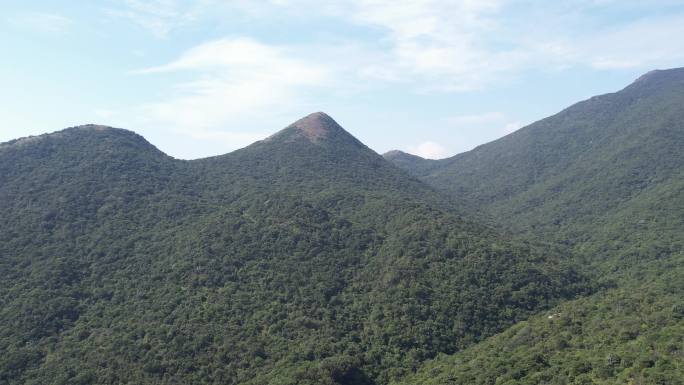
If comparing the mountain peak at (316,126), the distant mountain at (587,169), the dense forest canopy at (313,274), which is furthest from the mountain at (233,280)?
the mountain peak at (316,126)

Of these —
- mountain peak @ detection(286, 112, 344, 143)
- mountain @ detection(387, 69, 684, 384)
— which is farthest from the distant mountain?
mountain peak @ detection(286, 112, 344, 143)

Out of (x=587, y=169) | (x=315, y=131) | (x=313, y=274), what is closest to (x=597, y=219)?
(x=587, y=169)

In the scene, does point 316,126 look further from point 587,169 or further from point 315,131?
point 587,169

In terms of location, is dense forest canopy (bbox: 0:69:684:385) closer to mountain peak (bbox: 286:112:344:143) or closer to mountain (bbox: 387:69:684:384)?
mountain (bbox: 387:69:684:384)

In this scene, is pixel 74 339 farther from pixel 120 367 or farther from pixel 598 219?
pixel 598 219

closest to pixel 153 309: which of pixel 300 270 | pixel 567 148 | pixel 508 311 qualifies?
pixel 300 270

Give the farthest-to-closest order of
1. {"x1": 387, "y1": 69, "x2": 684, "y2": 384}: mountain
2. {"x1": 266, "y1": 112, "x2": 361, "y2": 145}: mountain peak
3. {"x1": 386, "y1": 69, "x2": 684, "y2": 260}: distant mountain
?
{"x1": 266, "y1": 112, "x2": 361, "y2": 145}: mountain peak → {"x1": 386, "y1": 69, "x2": 684, "y2": 260}: distant mountain → {"x1": 387, "y1": 69, "x2": 684, "y2": 384}: mountain
